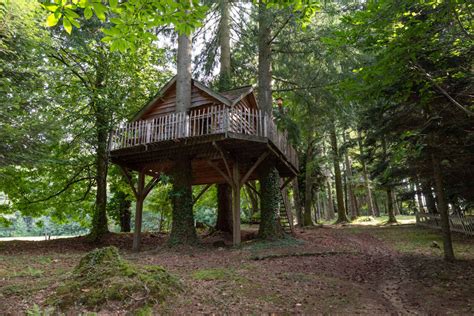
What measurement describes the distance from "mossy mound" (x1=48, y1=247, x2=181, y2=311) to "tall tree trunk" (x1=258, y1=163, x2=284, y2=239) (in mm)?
7739

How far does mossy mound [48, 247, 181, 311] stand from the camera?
436 centimetres

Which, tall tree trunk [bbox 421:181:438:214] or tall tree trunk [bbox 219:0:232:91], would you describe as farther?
tall tree trunk [bbox 421:181:438:214]

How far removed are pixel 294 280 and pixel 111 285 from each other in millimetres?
3982

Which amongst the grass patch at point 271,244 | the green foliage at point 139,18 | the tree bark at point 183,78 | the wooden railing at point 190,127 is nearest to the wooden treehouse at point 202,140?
the wooden railing at point 190,127

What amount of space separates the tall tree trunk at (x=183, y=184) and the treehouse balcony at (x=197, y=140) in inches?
24.9

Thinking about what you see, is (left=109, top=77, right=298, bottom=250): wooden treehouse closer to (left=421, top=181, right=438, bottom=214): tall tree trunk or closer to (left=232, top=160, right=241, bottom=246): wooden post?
(left=232, top=160, right=241, bottom=246): wooden post

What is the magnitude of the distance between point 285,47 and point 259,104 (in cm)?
358

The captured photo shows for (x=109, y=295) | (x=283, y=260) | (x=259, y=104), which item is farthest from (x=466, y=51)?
(x=259, y=104)

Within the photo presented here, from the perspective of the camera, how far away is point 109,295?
176 inches

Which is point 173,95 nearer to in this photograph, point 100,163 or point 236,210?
point 100,163

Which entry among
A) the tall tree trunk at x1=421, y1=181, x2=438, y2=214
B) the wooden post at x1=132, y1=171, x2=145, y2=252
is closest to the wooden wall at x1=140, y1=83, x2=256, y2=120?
the wooden post at x1=132, y1=171, x2=145, y2=252

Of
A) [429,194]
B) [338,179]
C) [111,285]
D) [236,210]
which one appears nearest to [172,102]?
[236,210]

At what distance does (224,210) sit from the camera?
16.7 metres

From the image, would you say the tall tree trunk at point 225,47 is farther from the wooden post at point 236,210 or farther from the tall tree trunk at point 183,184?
the wooden post at point 236,210
